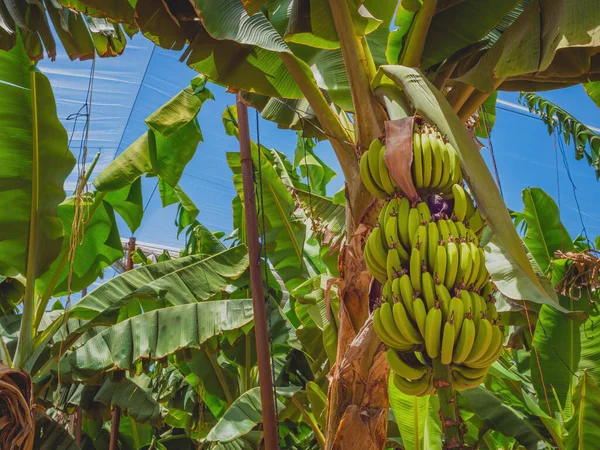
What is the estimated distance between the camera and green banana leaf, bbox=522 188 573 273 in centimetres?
359

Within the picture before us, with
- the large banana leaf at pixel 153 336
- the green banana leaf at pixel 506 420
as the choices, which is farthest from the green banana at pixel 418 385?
the large banana leaf at pixel 153 336

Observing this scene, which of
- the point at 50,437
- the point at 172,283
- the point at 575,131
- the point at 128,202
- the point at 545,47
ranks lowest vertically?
the point at 50,437

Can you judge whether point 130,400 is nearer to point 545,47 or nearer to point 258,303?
point 258,303

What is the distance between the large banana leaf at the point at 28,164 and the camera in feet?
10.4

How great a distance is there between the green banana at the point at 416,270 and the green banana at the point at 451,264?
7 centimetres

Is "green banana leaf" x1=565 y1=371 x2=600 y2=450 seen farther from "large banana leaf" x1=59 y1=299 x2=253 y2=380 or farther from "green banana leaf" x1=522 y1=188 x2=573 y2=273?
"large banana leaf" x1=59 y1=299 x2=253 y2=380

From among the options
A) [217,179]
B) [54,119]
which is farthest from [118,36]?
[217,179]

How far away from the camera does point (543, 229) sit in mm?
3662

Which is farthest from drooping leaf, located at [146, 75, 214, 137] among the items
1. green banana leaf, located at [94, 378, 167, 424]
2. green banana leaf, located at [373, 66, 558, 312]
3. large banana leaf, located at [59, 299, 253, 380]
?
green banana leaf, located at [373, 66, 558, 312]

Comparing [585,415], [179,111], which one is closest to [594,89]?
[585,415]

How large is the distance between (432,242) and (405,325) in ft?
0.73

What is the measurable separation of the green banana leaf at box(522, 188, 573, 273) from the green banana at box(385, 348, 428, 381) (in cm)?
229

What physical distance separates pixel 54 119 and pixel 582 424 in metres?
2.92

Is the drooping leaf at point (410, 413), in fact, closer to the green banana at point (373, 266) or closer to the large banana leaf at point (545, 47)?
the green banana at point (373, 266)
